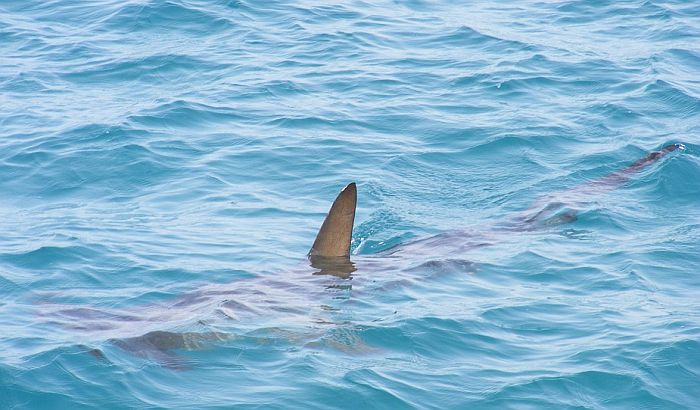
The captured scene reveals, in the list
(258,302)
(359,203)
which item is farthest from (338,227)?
(359,203)

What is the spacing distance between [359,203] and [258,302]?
2975 millimetres

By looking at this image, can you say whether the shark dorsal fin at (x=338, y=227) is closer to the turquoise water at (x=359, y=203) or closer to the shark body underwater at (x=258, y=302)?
the shark body underwater at (x=258, y=302)

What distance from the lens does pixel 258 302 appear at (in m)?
8.78

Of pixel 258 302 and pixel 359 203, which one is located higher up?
pixel 258 302

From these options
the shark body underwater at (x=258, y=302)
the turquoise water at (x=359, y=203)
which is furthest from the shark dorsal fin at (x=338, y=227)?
the turquoise water at (x=359, y=203)

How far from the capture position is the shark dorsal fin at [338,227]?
9047 mm

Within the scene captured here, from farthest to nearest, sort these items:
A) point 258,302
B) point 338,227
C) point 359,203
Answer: point 359,203 → point 338,227 → point 258,302

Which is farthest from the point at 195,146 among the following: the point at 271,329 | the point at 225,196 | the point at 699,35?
the point at 699,35

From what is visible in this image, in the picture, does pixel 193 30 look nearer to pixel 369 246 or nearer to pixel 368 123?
pixel 368 123

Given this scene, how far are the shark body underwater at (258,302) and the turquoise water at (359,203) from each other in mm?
36

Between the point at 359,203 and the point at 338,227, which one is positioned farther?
the point at 359,203

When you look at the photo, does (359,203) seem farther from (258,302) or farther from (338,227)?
(258,302)

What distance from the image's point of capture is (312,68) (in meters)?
16.2

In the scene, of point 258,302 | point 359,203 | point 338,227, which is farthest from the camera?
point 359,203
